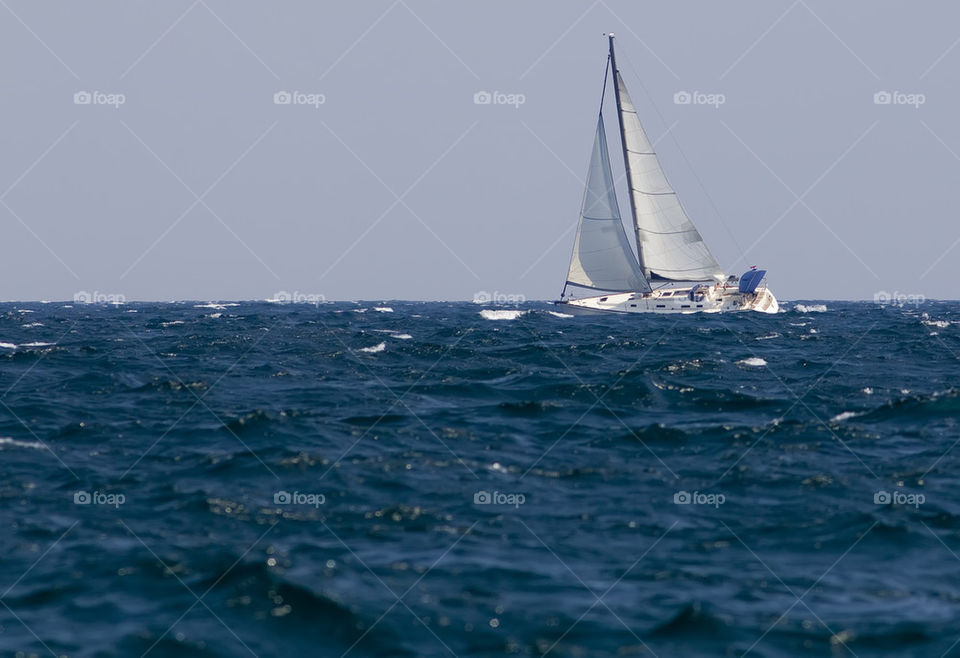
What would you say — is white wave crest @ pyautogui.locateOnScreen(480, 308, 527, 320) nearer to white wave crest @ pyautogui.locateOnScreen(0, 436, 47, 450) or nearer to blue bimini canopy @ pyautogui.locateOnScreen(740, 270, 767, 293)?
blue bimini canopy @ pyautogui.locateOnScreen(740, 270, 767, 293)

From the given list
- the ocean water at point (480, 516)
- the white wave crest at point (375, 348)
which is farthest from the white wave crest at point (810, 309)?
the ocean water at point (480, 516)

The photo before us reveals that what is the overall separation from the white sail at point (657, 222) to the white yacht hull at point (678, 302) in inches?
81.7

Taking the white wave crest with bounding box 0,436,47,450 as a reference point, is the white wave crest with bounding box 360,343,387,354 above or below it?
below

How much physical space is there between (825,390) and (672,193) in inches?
1874

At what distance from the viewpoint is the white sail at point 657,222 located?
221 feet

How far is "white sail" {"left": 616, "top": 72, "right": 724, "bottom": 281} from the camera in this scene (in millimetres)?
67250

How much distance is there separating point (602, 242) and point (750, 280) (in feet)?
37.4

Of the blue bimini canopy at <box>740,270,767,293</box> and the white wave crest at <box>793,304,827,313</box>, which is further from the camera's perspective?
the white wave crest at <box>793,304,827,313</box>

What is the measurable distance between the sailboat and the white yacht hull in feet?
0.24

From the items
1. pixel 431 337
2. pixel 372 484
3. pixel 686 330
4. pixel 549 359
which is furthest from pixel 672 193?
pixel 372 484

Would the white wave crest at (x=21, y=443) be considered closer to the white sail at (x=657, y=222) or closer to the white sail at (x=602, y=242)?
the white sail at (x=602, y=242)

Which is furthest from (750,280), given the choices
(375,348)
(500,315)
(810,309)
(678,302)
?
(375,348)

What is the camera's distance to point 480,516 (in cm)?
1273

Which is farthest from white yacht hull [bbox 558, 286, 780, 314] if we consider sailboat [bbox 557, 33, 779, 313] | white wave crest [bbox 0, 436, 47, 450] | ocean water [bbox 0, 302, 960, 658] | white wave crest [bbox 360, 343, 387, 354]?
white wave crest [bbox 0, 436, 47, 450]
